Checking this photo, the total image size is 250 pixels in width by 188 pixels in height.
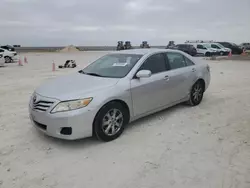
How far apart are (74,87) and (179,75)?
2.40m

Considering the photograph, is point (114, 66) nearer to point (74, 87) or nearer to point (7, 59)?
point (74, 87)

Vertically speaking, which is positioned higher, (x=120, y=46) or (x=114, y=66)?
(x=120, y=46)

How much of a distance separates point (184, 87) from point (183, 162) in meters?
2.56

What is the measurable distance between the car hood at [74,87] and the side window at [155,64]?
2.66 feet

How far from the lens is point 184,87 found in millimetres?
5957

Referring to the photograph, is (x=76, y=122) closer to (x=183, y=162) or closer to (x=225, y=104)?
(x=183, y=162)

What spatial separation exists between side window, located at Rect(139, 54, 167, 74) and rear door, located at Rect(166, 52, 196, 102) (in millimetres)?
190

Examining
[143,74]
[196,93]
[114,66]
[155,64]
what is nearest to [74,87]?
[114,66]

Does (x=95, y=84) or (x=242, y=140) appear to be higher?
(x=95, y=84)

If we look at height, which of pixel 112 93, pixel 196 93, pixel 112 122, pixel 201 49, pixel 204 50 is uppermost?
pixel 201 49

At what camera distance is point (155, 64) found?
5391mm

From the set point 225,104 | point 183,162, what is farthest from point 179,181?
point 225,104

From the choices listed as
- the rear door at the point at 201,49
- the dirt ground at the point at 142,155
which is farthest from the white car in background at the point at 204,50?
the dirt ground at the point at 142,155

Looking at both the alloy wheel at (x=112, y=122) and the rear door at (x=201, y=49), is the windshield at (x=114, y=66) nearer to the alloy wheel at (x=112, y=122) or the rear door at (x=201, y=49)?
the alloy wheel at (x=112, y=122)
